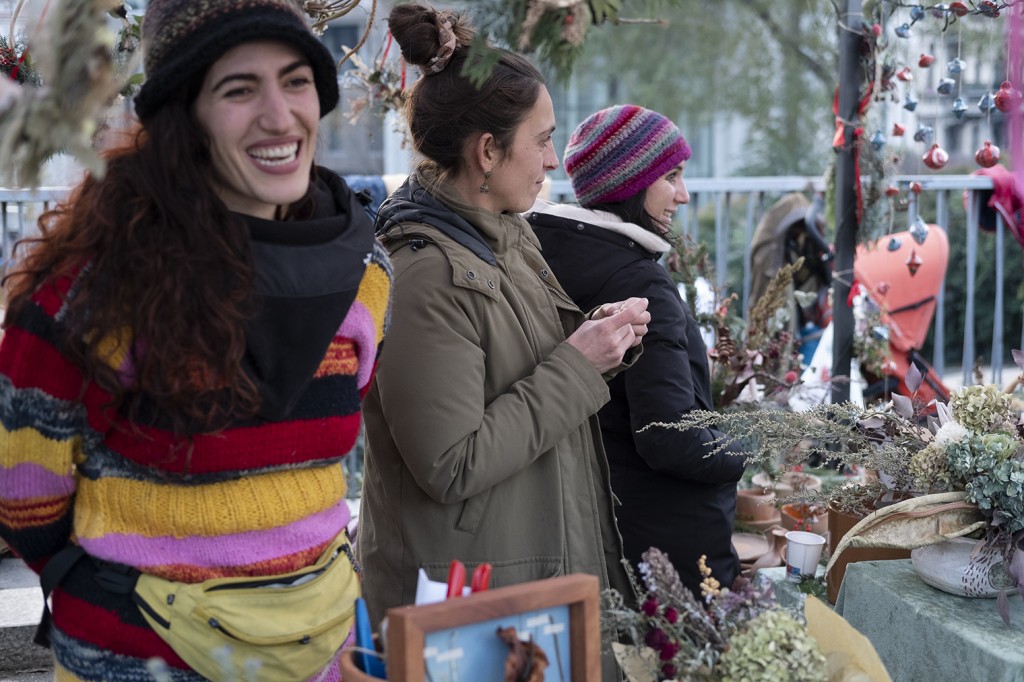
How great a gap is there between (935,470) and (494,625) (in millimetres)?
909

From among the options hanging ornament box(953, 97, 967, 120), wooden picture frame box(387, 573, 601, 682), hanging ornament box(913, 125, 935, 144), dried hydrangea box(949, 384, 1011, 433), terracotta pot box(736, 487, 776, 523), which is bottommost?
terracotta pot box(736, 487, 776, 523)

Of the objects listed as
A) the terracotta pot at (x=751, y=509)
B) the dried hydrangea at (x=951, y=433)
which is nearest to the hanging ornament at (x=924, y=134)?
the terracotta pot at (x=751, y=509)

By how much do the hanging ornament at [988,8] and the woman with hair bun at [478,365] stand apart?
0.89 metres

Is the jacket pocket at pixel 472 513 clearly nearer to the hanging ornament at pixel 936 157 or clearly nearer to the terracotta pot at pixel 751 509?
the terracotta pot at pixel 751 509

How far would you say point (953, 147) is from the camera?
1823 centimetres

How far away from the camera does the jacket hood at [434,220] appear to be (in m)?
1.70

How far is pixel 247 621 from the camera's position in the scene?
47.6 inches

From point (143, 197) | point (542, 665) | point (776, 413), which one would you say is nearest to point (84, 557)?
point (143, 197)

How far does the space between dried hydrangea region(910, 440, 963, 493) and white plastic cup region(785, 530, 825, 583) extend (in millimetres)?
496

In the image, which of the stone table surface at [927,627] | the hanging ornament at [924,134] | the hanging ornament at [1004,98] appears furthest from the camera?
the hanging ornament at [924,134]

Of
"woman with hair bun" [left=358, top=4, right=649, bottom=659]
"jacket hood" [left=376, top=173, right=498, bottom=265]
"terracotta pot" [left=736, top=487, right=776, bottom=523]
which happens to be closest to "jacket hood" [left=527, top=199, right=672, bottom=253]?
"woman with hair bun" [left=358, top=4, right=649, bottom=659]

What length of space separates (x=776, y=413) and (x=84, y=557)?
1.04 metres

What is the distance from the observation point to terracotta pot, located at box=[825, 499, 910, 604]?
74.1 inches

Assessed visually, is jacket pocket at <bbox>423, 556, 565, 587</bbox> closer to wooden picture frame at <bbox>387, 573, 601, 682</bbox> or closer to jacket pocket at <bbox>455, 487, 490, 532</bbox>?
jacket pocket at <bbox>455, 487, 490, 532</bbox>
